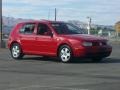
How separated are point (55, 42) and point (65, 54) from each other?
2.06 ft

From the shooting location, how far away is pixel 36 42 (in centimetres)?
1902

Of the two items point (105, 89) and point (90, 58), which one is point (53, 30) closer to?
point (90, 58)

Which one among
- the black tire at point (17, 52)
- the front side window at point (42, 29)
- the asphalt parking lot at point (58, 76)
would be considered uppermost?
the front side window at point (42, 29)

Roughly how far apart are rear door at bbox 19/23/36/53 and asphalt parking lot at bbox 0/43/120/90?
114 centimetres

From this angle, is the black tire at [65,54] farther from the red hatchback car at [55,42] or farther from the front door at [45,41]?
the front door at [45,41]

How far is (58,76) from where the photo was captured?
44.6ft

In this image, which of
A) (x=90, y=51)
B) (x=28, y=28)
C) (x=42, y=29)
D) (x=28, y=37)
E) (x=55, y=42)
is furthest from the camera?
(x=28, y=28)

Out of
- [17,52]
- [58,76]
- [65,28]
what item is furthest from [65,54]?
[58,76]

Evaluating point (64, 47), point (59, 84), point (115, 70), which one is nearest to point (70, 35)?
point (64, 47)

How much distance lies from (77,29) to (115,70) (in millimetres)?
4419

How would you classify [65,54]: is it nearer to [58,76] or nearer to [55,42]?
[55,42]

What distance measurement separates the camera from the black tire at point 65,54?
704 inches

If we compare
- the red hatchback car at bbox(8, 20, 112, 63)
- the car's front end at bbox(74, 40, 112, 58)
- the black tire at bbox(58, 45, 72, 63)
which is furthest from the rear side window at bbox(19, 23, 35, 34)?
the car's front end at bbox(74, 40, 112, 58)

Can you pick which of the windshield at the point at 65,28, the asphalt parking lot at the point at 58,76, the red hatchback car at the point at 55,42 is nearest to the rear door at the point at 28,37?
the red hatchback car at the point at 55,42
